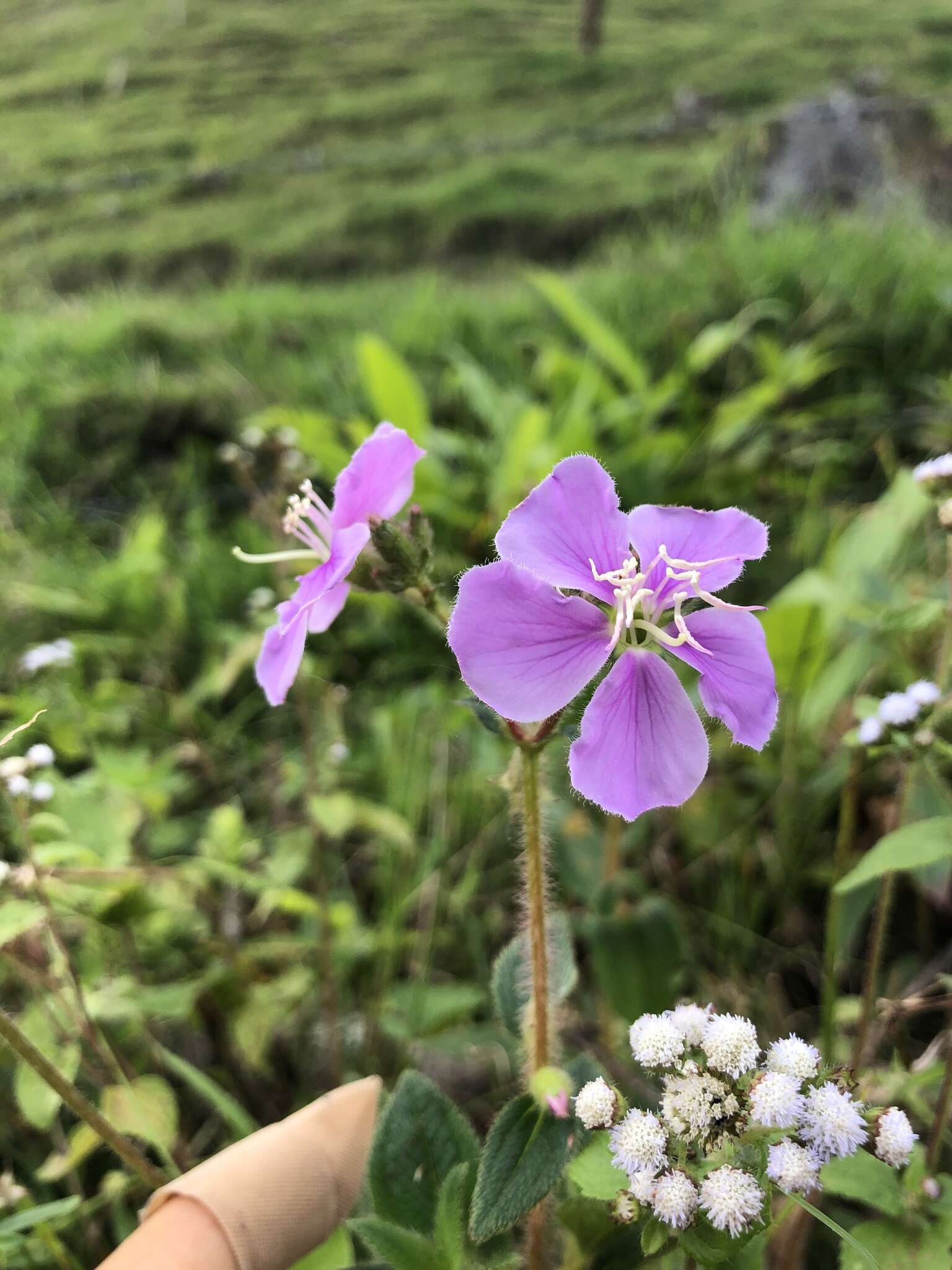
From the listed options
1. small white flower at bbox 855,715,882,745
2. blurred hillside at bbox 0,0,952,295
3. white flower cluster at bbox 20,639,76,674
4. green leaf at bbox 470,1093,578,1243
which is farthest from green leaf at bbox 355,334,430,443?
blurred hillside at bbox 0,0,952,295

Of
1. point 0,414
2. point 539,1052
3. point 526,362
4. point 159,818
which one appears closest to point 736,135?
point 526,362

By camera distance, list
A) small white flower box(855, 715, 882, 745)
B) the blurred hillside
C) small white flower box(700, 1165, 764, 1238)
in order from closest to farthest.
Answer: small white flower box(700, 1165, 764, 1238) < small white flower box(855, 715, 882, 745) < the blurred hillside

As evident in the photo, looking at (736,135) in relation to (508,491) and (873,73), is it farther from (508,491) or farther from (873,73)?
(508,491)

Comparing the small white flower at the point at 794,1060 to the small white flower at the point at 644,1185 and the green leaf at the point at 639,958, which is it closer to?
the small white flower at the point at 644,1185

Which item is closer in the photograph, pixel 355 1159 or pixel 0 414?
pixel 355 1159

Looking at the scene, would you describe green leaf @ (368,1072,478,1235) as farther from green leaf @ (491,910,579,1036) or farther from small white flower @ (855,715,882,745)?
small white flower @ (855,715,882,745)

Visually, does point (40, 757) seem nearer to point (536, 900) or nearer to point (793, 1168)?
point (536, 900)

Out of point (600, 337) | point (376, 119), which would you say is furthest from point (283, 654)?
point (376, 119)

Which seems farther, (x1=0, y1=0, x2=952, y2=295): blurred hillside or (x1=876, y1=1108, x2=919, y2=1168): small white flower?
(x1=0, y1=0, x2=952, y2=295): blurred hillside
